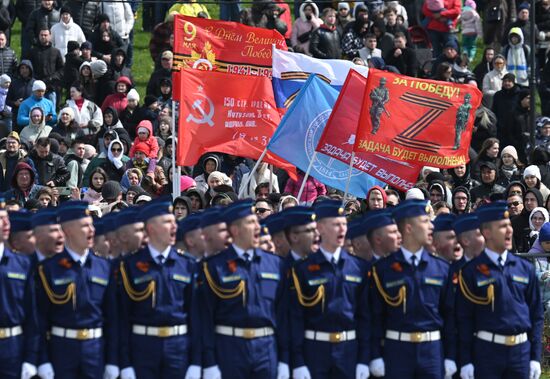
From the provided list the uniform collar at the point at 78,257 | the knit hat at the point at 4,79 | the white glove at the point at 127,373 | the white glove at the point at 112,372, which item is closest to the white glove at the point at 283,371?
the white glove at the point at 127,373

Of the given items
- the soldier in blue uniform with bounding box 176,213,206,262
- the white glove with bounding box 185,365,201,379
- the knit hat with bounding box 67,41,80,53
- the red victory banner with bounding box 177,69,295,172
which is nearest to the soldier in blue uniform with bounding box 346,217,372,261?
the soldier in blue uniform with bounding box 176,213,206,262

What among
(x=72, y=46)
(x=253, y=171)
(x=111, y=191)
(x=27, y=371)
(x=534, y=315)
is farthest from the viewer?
(x=72, y=46)

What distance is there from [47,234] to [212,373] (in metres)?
1.71

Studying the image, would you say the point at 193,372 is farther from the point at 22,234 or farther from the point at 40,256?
the point at 22,234

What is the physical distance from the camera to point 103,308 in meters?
13.8

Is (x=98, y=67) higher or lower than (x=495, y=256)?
higher

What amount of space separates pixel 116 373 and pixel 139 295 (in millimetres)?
642

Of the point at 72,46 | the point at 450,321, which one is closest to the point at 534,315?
the point at 450,321

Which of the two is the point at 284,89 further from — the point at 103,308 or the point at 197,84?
the point at 103,308

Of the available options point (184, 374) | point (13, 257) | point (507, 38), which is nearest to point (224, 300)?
point (184, 374)

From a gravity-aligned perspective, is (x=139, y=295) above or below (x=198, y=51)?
below

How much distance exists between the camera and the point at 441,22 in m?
28.5

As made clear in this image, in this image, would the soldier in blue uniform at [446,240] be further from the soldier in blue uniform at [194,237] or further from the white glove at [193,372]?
the white glove at [193,372]

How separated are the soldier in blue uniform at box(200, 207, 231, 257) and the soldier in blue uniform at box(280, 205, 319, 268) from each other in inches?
21.3
